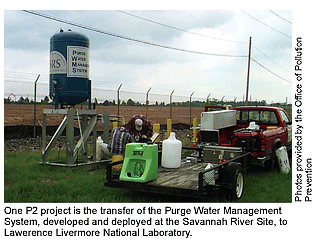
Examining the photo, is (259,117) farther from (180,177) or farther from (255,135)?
(180,177)

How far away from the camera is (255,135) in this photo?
845 cm

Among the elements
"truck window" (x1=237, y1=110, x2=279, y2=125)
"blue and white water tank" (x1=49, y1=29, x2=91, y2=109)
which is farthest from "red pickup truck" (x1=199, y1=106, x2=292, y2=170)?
"blue and white water tank" (x1=49, y1=29, x2=91, y2=109)

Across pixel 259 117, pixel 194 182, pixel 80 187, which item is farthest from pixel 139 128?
pixel 259 117

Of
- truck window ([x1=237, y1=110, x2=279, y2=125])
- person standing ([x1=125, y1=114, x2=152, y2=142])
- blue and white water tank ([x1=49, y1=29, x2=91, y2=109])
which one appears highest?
blue and white water tank ([x1=49, y1=29, x2=91, y2=109])

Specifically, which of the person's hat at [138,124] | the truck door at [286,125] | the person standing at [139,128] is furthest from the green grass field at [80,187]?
the truck door at [286,125]

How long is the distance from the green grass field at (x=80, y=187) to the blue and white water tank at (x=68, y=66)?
79.6 inches

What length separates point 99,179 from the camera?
25.6 ft

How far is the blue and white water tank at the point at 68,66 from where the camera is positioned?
9.23 metres

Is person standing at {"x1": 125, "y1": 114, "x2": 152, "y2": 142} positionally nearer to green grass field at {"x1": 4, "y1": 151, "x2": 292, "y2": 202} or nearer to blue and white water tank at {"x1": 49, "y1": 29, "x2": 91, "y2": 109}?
green grass field at {"x1": 4, "y1": 151, "x2": 292, "y2": 202}

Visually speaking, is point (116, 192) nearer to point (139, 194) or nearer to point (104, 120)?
point (139, 194)

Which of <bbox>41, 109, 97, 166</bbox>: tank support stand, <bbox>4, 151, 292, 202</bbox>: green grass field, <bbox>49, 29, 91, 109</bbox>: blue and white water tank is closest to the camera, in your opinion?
<bbox>4, 151, 292, 202</bbox>: green grass field

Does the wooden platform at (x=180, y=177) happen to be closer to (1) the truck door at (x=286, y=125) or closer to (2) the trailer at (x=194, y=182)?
(2) the trailer at (x=194, y=182)

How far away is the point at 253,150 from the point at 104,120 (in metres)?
4.55

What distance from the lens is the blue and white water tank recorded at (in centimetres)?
923
